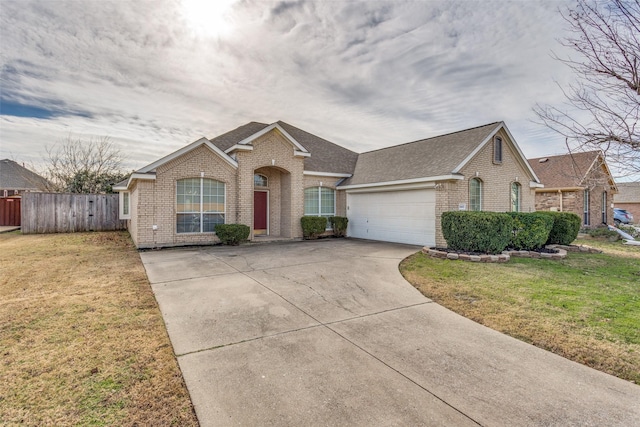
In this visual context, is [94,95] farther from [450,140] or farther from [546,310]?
[546,310]

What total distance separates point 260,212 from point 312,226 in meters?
2.92

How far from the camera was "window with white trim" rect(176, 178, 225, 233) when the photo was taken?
12.3 metres

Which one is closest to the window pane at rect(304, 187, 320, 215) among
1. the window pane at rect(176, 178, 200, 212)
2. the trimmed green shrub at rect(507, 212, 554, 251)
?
the window pane at rect(176, 178, 200, 212)

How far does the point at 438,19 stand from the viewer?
9.42 metres

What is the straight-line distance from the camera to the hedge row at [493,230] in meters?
9.73

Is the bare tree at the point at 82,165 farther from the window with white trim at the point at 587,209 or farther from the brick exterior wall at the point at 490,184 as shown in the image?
the window with white trim at the point at 587,209

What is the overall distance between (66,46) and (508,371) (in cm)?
1451

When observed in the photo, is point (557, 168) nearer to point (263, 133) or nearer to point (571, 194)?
point (571, 194)

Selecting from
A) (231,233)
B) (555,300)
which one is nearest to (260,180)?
(231,233)

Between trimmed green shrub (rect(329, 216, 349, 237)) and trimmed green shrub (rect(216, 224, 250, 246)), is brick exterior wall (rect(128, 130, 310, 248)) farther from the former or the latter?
trimmed green shrub (rect(329, 216, 349, 237))

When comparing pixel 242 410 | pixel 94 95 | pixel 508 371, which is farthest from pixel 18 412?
pixel 94 95

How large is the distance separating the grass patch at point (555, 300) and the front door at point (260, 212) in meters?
8.53

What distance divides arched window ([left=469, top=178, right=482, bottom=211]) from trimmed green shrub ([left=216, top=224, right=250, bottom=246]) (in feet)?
31.7

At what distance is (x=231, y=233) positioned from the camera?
12570mm
